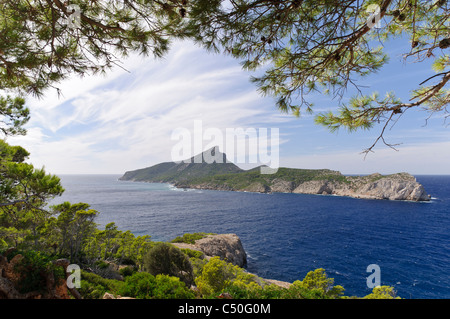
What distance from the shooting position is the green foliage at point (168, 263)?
14134mm

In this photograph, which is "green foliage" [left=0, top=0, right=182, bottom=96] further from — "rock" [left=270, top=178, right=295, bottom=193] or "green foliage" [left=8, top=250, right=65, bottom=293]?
"rock" [left=270, top=178, right=295, bottom=193]

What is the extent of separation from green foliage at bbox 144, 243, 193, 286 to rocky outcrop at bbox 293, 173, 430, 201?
75.0 metres

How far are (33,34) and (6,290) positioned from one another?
5.54m

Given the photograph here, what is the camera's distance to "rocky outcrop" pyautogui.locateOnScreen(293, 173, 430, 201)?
202 feet

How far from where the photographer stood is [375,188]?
6775 centimetres

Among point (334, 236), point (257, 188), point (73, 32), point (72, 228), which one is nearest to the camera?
point (73, 32)

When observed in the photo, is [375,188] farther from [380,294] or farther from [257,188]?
[380,294]

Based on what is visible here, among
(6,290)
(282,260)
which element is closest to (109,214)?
(282,260)

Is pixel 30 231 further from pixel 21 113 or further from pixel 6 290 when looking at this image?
pixel 6 290

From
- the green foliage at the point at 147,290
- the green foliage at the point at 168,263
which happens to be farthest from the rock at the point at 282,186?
the green foliage at the point at 147,290

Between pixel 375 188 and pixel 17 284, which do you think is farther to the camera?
pixel 375 188

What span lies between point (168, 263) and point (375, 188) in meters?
79.0

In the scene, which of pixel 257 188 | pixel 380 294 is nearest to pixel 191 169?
pixel 257 188

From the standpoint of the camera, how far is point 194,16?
3387 mm
